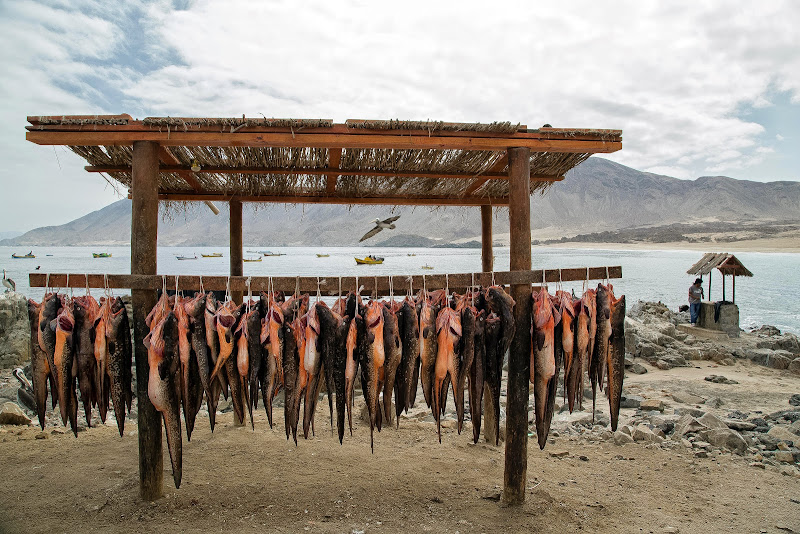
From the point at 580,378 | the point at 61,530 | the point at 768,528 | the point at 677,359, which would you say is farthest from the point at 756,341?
the point at 61,530

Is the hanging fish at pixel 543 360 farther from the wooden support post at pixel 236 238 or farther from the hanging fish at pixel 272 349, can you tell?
the wooden support post at pixel 236 238

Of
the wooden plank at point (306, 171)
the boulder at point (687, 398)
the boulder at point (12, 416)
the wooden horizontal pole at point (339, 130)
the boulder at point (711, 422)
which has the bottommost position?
the boulder at point (687, 398)

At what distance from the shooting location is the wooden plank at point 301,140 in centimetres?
433

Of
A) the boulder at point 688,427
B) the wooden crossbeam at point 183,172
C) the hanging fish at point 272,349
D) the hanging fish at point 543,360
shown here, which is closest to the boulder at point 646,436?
the boulder at point 688,427

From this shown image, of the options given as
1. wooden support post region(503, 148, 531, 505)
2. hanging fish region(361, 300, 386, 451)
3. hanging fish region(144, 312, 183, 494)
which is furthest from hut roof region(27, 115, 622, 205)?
hanging fish region(144, 312, 183, 494)

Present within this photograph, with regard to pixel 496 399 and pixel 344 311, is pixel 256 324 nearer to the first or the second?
pixel 344 311

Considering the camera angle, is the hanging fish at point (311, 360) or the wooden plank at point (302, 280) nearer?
the hanging fish at point (311, 360)

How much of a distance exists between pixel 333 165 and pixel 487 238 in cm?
307

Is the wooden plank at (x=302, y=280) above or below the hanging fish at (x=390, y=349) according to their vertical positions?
above

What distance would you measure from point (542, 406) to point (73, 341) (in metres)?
4.13

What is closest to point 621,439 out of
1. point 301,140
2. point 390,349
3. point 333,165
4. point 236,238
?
point 390,349

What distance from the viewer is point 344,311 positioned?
13.9 feet

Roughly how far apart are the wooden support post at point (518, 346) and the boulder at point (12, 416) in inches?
277

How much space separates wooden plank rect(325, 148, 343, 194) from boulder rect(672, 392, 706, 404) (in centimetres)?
803
